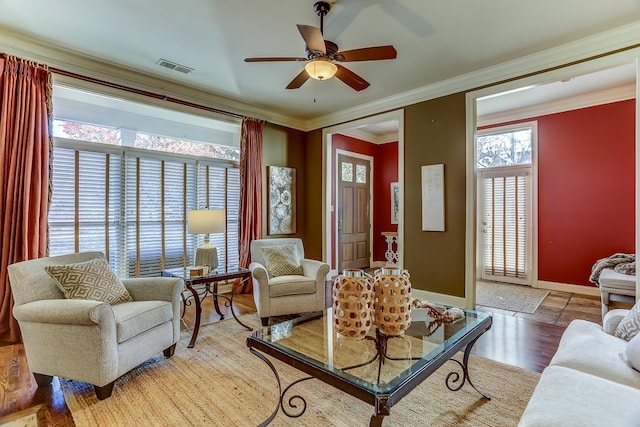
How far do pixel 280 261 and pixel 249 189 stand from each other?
1481 mm

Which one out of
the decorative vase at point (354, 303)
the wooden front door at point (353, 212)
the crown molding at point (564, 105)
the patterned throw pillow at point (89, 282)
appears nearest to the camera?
the decorative vase at point (354, 303)

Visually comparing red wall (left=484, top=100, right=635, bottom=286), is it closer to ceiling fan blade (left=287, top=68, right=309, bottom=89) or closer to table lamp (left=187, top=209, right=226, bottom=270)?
ceiling fan blade (left=287, top=68, right=309, bottom=89)

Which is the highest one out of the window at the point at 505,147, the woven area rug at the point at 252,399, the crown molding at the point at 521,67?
the crown molding at the point at 521,67

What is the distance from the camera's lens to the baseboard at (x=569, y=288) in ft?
14.6

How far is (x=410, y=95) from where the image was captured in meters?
4.21

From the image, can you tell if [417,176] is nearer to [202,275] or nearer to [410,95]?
[410,95]

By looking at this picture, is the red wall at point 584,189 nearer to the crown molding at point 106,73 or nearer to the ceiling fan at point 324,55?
the ceiling fan at point 324,55

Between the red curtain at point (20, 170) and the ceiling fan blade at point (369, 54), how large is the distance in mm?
2856

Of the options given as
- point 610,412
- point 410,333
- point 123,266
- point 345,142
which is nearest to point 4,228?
point 123,266

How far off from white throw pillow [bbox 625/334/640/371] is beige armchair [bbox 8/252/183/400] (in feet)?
9.19

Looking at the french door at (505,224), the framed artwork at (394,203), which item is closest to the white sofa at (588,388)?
the french door at (505,224)

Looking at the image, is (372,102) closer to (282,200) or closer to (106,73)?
(282,200)

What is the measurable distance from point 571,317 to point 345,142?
4.31m

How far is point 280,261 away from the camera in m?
3.58
